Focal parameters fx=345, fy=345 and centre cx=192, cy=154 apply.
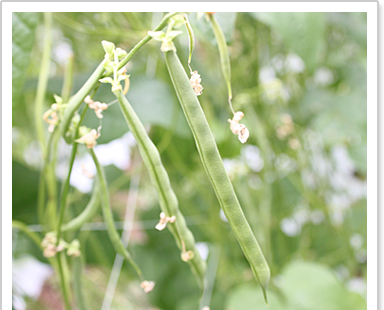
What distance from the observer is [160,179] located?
268mm

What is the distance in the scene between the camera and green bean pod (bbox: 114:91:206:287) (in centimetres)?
24

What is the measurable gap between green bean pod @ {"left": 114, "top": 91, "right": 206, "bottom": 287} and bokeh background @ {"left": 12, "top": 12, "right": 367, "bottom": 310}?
0.24m

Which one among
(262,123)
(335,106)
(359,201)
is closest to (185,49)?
(262,123)

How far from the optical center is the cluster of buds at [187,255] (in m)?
0.28

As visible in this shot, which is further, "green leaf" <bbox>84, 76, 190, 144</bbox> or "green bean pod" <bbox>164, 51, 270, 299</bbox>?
"green leaf" <bbox>84, 76, 190, 144</bbox>

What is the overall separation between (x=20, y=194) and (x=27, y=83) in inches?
9.0

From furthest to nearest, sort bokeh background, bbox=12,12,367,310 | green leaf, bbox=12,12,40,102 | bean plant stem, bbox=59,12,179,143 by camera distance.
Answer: bokeh background, bbox=12,12,367,310 < green leaf, bbox=12,12,40,102 < bean plant stem, bbox=59,12,179,143

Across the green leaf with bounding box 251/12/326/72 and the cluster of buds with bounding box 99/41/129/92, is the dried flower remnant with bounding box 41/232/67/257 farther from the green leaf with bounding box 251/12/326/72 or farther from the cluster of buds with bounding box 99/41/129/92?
the green leaf with bounding box 251/12/326/72

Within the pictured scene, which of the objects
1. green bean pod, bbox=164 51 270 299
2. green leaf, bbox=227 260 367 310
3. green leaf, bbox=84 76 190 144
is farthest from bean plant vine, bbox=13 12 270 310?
green leaf, bbox=227 260 367 310

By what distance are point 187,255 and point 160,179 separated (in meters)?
0.07

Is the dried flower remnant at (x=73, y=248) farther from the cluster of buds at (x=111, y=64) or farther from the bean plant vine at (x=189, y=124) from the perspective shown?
the cluster of buds at (x=111, y=64)

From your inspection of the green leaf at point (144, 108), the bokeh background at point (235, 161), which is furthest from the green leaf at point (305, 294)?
the green leaf at point (144, 108)

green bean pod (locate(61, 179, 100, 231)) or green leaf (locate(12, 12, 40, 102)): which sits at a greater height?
green leaf (locate(12, 12, 40, 102))

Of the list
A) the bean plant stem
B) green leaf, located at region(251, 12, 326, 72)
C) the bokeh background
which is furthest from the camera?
the bokeh background
